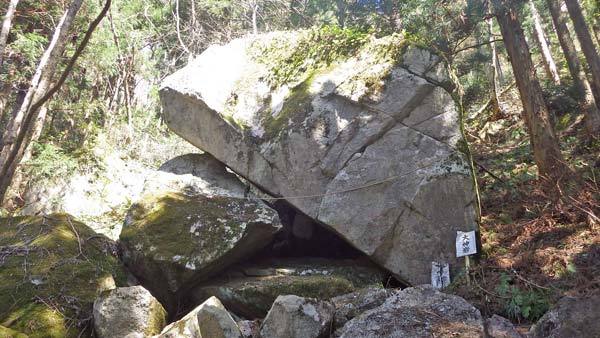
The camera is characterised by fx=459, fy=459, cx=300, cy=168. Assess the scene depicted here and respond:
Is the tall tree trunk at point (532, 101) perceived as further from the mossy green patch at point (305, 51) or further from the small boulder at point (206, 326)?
the small boulder at point (206, 326)

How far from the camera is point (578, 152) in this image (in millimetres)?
9203

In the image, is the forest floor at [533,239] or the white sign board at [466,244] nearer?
the forest floor at [533,239]

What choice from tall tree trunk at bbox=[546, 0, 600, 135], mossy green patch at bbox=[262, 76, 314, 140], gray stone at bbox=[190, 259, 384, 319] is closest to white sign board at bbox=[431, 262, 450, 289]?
gray stone at bbox=[190, 259, 384, 319]

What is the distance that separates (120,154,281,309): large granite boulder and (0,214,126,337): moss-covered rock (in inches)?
15.5

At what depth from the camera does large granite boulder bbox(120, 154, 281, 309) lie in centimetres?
609

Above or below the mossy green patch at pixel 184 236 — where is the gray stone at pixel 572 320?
below

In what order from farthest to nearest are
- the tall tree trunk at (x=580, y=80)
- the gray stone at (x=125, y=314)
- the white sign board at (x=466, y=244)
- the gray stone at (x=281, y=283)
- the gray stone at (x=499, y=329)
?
the tall tree trunk at (x=580, y=80), the white sign board at (x=466, y=244), the gray stone at (x=281, y=283), the gray stone at (x=125, y=314), the gray stone at (x=499, y=329)

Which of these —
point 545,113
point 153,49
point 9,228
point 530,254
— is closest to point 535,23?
point 545,113

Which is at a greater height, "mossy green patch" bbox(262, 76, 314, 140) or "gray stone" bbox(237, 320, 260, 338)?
"mossy green patch" bbox(262, 76, 314, 140)

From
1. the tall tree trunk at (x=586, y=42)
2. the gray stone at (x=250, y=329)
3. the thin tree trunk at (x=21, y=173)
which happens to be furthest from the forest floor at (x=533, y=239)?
the thin tree trunk at (x=21, y=173)

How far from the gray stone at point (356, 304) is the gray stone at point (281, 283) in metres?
0.64

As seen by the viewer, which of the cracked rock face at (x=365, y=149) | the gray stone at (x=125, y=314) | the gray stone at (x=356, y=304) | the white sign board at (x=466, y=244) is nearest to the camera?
the gray stone at (x=356, y=304)

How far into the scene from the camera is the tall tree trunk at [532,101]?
7.48 metres

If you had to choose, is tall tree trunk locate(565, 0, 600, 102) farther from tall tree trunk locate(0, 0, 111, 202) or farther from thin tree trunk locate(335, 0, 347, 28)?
tall tree trunk locate(0, 0, 111, 202)
